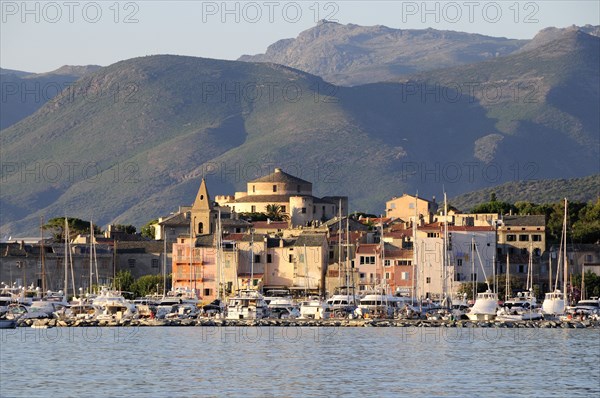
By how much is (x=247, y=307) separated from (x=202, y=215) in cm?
4640

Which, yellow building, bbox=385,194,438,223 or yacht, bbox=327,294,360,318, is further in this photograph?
yellow building, bbox=385,194,438,223

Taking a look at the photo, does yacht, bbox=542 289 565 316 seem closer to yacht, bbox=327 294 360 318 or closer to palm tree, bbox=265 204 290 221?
yacht, bbox=327 294 360 318

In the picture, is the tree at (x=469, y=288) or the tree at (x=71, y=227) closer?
the tree at (x=469, y=288)

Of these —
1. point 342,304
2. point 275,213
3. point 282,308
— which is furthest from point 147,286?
point 275,213

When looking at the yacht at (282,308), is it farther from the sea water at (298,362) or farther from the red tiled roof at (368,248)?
the red tiled roof at (368,248)

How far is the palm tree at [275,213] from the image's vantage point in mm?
170988

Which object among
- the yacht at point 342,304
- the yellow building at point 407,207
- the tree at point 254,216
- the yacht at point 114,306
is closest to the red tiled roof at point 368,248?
the yacht at point 342,304

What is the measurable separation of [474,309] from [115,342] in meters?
27.1

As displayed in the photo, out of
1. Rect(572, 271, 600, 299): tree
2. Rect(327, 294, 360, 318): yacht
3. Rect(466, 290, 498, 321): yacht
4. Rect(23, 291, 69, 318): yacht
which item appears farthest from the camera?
Rect(572, 271, 600, 299): tree

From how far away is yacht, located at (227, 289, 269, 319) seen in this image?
109188 millimetres

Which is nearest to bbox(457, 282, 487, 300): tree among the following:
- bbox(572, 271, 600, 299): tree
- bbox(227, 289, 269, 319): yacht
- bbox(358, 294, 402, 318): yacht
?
bbox(572, 271, 600, 299): tree

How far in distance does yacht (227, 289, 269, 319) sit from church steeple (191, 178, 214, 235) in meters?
41.2

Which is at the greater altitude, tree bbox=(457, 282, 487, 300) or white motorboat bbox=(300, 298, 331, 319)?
tree bbox=(457, 282, 487, 300)

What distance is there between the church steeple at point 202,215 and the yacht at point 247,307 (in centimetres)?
4124
